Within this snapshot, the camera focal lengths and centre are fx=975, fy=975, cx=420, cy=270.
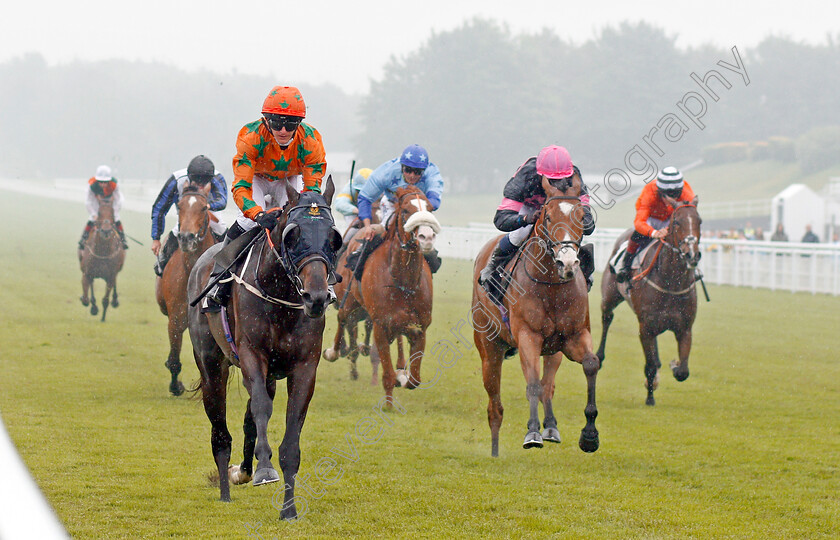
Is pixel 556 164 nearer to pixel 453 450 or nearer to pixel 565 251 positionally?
pixel 565 251

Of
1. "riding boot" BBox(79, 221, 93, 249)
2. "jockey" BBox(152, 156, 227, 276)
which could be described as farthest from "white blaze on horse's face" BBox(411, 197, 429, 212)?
"riding boot" BBox(79, 221, 93, 249)

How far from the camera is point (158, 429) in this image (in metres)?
7.21

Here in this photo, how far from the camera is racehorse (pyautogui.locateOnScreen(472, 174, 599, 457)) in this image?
5629 mm

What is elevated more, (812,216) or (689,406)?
(812,216)

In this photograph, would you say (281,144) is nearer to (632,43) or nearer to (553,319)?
(553,319)

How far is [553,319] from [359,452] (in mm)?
1717

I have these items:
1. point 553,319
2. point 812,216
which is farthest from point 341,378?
point 812,216

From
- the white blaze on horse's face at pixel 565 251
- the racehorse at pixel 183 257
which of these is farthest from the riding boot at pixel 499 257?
the racehorse at pixel 183 257

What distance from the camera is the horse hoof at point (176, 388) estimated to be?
865cm

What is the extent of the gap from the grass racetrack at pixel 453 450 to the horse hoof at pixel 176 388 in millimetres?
90

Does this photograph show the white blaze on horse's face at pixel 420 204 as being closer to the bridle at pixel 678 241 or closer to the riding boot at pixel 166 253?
the riding boot at pixel 166 253

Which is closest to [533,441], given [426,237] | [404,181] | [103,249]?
[426,237]

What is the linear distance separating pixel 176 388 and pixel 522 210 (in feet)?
12.5

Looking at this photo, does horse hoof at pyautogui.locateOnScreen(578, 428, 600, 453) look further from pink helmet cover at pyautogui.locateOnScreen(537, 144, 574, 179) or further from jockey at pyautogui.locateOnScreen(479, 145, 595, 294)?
pink helmet cover at pyautogui.locateOnScreen(537, 144, 574, 179)
